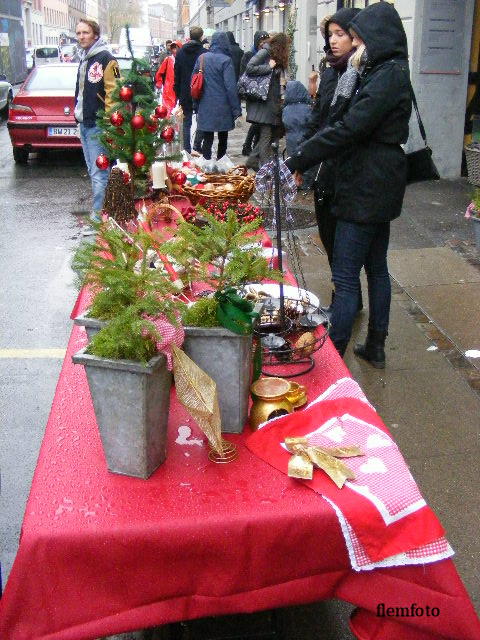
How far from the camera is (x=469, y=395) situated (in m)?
4.04

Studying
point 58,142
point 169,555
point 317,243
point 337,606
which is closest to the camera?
point 169,555

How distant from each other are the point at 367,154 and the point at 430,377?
1.47m

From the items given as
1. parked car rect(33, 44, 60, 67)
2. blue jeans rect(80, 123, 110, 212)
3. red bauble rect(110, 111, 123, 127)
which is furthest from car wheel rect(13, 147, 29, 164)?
parked car rect(33, 44, 60, 67)

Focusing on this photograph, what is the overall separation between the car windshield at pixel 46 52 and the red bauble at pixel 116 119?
135 feet

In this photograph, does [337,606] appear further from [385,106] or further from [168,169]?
[168,169]

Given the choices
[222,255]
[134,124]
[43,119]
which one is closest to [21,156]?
[43,119]

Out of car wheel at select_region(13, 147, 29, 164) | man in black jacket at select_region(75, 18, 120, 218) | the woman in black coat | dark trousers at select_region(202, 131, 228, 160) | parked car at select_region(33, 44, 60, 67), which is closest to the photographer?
the woman in black coat

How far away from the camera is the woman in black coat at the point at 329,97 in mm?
3945

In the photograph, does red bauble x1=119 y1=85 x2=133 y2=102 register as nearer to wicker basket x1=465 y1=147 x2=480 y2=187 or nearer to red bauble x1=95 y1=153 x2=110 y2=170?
red bauble x1=95 y1=153 x2=110 y2=170

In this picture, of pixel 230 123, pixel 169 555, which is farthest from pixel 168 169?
pixel 230 123

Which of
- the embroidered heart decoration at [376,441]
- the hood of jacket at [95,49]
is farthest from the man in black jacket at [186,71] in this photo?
the embroidered heart decoration at [376,441]

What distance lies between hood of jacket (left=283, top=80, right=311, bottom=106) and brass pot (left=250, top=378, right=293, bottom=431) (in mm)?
7470

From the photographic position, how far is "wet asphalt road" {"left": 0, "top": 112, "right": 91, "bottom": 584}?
11.5 feet

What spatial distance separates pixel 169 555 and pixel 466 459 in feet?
6.96
